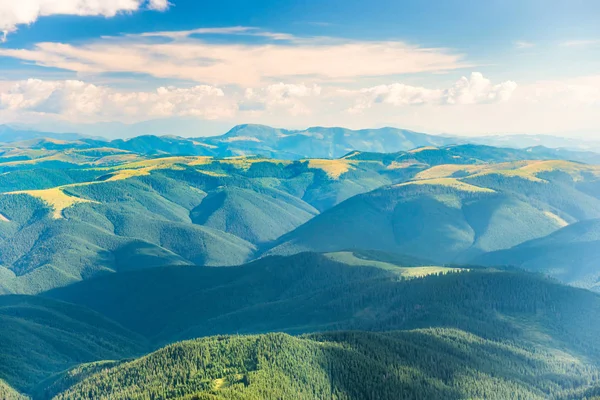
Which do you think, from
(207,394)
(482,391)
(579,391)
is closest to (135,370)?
(207,394)

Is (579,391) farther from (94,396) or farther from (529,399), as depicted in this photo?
(94,396)

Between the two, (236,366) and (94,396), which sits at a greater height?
(236,366)

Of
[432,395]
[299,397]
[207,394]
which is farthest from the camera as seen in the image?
[432,395]

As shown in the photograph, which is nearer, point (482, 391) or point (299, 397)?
point (299, 397)

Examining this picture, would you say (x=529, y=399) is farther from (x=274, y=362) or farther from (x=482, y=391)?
(x=274, y=362)

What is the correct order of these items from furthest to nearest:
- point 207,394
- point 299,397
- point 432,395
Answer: point 432,395 → point 299,397 → point 207,394

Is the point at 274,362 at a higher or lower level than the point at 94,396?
higher

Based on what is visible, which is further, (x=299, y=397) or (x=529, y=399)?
(x=529, y=399)

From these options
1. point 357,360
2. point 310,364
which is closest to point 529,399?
point 357,360
